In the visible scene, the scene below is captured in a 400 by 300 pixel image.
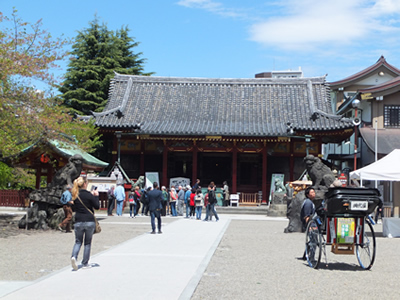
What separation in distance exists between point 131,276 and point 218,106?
27.7 meters

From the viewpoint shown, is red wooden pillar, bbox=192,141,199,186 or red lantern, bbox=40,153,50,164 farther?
red wooden pillar, bbox=192,141,199,186

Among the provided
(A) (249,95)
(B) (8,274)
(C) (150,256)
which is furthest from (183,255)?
(A) (249,95)

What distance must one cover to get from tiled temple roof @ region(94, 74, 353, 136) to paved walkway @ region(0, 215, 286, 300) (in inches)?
755

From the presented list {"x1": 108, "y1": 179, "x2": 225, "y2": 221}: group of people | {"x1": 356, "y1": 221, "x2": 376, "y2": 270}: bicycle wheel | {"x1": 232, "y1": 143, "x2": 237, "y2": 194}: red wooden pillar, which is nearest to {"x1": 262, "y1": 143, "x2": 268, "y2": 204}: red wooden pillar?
{"x1": 232, "y1": 143, "x2": 237, "y2": 194}: red wooden pillar

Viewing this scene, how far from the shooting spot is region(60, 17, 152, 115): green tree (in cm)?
4141

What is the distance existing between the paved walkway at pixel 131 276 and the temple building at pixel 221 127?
18.4 meters

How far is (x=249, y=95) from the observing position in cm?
3744

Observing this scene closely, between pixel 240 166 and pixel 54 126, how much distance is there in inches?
764

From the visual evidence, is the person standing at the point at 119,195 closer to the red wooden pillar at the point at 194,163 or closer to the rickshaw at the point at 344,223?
the red wooden pillar at the point at 194,163

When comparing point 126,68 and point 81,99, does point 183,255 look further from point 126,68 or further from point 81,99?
point 126,68

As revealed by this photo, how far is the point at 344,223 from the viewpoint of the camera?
35.8 feet

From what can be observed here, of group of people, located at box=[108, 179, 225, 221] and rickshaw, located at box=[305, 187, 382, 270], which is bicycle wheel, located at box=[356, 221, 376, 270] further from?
group of people, located at box=[108, 179, 225, 221]

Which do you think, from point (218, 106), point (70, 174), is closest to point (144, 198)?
point (70, 174)

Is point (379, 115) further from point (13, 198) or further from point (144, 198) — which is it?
point (13, 198)
